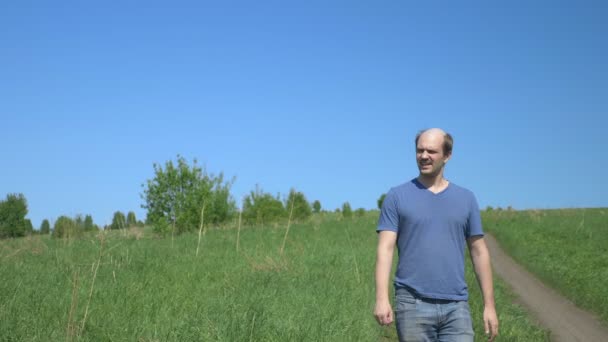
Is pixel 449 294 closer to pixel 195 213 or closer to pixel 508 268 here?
pixel 508 268

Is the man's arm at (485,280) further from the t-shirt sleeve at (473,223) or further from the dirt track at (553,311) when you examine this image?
the dirt track at (553,311)

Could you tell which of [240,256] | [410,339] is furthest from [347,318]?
[240,256]

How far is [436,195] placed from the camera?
178 inches

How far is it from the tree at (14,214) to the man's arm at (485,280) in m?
45.3

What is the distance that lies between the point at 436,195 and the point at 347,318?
13.1ft

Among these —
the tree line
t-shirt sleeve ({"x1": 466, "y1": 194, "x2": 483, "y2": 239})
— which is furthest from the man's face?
the tree line

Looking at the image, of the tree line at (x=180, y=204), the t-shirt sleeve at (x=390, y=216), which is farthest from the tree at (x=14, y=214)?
the t-shirt sleeve at (x=390, y=216)

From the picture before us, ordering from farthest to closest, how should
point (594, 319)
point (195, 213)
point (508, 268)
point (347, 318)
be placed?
1. point (195, 213)
2. point (508, 268)
3. point (594, 319)
4. point (347, 318)

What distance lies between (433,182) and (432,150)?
0.27 metres

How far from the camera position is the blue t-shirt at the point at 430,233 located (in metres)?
4.37

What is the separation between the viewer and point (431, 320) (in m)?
4.31

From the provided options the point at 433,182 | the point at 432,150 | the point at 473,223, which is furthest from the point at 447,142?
the point at 473,223

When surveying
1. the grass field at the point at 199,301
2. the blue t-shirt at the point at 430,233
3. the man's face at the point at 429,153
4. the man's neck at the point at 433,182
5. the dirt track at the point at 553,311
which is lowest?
the dirt track at the point at 553,311

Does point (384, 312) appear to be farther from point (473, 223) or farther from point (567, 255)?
point (567, 255)
